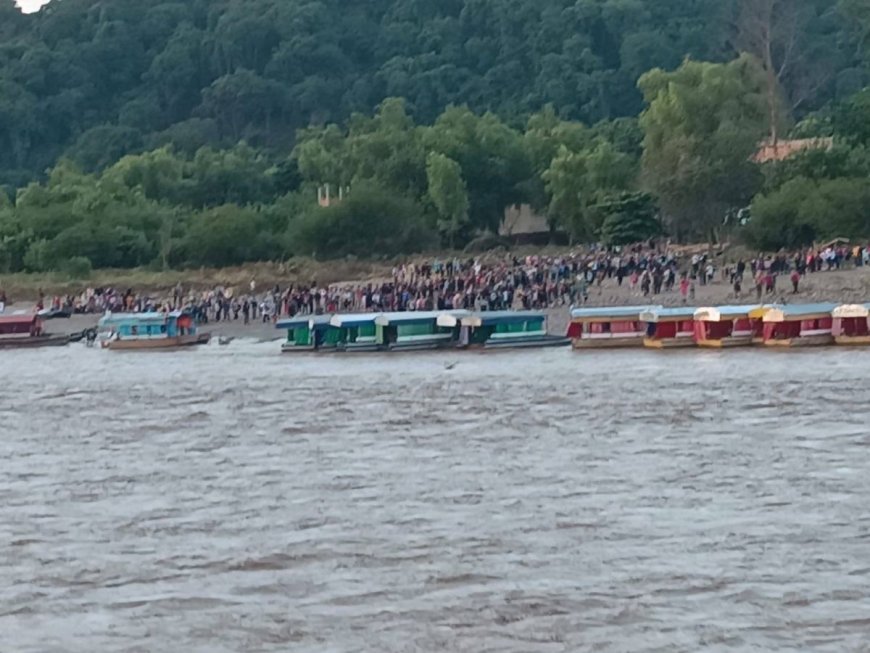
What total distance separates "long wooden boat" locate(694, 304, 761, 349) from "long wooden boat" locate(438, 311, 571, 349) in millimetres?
4060

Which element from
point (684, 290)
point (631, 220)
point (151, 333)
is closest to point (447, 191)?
point (631, 220)

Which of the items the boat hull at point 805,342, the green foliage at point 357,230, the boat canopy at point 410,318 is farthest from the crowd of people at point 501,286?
the green foliage at point 357,230

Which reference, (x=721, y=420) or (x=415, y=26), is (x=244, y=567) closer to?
(x=721, y=420)

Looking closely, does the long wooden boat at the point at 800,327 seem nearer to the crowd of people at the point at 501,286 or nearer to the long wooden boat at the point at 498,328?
the long wooden boat at the point at 498,328

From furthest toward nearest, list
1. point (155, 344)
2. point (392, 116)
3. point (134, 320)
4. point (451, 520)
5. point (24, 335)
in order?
point (392, 116) → point (24, 335) → point (134, 320) → point (155, 344) → point (451, 520)

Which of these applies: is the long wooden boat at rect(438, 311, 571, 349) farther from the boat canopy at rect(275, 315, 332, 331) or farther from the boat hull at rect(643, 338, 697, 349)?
the boat canopy at rect(275, 315, 332, 331)

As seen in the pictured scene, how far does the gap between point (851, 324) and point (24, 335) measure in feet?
83.9

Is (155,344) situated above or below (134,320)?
below

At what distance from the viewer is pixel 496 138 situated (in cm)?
8369

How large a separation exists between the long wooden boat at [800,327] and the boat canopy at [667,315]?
206 centimetres

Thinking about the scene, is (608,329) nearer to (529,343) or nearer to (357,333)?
(529,343)

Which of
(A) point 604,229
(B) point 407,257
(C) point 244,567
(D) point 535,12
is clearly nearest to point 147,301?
(B) point 407,257

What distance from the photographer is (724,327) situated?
42.8 metres

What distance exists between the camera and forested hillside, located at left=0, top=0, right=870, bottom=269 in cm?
7031
